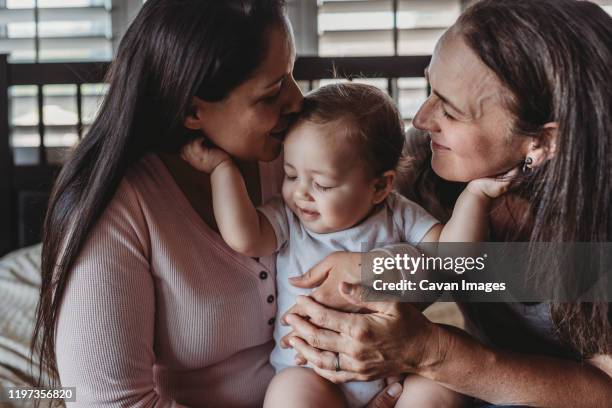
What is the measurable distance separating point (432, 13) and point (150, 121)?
1998 millimetres

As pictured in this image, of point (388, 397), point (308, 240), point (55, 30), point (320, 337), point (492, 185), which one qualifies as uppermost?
point (55, 30)

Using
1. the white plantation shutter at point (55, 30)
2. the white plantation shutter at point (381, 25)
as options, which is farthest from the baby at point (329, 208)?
the white plantation shutter at point (55, 30)

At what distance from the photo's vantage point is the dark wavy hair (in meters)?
0.93

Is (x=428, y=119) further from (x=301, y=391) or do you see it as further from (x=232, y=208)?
(x=301, y=391)

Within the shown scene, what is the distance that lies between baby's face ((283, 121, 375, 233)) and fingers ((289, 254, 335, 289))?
59 millimetres

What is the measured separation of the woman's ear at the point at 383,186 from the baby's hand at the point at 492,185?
0.14 m

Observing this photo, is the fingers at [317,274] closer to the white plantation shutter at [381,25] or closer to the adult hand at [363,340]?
the adult hand at [363,340]

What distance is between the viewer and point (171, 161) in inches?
42.4

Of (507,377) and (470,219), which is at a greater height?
(470,219)

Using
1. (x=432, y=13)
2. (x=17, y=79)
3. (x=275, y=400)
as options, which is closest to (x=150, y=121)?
(x=275, y=400)

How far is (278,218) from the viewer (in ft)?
3.57

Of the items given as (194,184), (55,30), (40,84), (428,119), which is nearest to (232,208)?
(194,184)

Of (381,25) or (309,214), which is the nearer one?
(309,214)

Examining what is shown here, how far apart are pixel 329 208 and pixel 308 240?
78 millimetres
